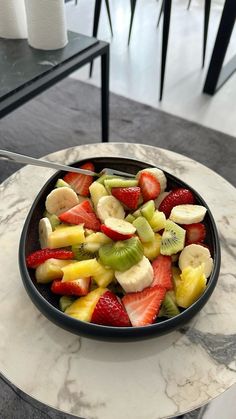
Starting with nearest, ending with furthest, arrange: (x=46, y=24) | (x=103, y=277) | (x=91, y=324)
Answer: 1. (x=91, y=324)
2. (x=103, y=277)
3. (x=46, y=24)

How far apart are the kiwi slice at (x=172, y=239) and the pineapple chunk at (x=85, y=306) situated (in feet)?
0.49

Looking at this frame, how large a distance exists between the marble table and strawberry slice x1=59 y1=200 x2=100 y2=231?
0.15 metres

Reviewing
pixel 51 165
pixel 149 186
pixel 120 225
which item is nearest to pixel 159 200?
pixel 149 186

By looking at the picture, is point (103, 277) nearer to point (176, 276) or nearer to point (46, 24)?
point (176, 276)

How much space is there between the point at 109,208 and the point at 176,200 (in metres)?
0.15

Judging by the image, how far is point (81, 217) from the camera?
841 mm

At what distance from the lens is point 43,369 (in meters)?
0.69

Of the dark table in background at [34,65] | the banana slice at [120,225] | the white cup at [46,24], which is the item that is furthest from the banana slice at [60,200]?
the white cup at [46,24]

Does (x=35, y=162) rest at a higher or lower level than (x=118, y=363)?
higher

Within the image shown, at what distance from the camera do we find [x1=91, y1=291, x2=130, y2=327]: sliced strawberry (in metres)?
0.67

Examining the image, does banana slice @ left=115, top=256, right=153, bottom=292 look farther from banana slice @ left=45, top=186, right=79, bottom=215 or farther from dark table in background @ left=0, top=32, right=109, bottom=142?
dark table in background @ left=0, top=32, right=109, bottom=142

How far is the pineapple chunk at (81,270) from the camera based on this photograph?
729 millimetres

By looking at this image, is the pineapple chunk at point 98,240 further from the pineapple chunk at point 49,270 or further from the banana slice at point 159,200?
the banana slice at point 159,200

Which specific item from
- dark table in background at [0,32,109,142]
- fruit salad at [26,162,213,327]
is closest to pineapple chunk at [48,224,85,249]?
fruit salad at [26,162,213,327]
